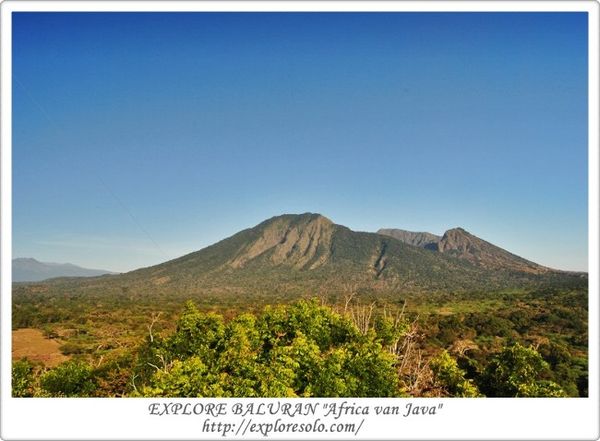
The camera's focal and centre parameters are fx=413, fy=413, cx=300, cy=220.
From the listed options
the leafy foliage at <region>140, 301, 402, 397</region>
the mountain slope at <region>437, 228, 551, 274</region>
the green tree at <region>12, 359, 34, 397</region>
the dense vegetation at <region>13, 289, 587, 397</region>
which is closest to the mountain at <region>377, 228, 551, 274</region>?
the mountain slope at <region>437, 228, 551, 274</region>

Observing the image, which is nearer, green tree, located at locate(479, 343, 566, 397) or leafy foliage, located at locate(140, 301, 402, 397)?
leafy foliage, located at locate(140, 301, 402, 397)

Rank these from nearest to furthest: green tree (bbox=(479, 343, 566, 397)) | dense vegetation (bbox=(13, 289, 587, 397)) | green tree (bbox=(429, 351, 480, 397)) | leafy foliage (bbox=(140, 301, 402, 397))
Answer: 1. leafy foliage (bbox=(140, 301, 402, 397))
2. dense vegetation (bbox=(13, 289, 587, 397))
3. green tree (bbox=(429, 351, 480, 397))
4. green tree (bbox=(479, 343, 566, 397))

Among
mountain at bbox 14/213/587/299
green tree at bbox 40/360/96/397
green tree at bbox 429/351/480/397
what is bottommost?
green tree at bbox 40/360/96/397

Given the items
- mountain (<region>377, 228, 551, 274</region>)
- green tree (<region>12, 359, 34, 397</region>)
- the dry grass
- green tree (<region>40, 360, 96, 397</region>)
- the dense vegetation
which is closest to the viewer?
the dense vegetation

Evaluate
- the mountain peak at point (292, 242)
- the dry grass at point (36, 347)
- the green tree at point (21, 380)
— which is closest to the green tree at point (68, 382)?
the green tree at point (21, 380)

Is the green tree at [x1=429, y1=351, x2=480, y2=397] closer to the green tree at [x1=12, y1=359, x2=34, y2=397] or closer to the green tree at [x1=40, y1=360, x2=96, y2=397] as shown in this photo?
the green tree at [x1=40, y1=360, x2=96, y2=397]

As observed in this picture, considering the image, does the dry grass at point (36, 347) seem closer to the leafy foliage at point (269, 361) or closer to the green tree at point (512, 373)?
the leafy foliage at point (269, 361)

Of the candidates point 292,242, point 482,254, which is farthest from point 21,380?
point 482,254

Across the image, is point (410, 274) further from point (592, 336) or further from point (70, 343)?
point (592, 336)
